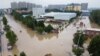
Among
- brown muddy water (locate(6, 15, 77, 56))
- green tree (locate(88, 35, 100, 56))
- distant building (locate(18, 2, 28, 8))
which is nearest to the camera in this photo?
green tree (locate(88, 35, 100, 56))

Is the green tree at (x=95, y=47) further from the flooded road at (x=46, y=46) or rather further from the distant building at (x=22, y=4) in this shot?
the distant building at (x=22, y=4)

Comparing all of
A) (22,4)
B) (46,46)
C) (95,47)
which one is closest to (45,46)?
(46,46)

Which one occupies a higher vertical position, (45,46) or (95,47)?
(95,47)

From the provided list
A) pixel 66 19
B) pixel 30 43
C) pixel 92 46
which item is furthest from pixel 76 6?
pixel 92 46

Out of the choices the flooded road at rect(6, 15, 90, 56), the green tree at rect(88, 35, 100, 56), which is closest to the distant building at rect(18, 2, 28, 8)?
the flooded road at rect(6, 15, 90, 56)

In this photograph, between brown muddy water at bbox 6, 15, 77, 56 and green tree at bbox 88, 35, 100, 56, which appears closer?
green tree at bbox 88, 35, 100, 56

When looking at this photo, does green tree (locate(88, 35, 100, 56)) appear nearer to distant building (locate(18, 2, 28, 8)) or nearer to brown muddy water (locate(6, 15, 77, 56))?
brown muddy water (locate(6, 15, 77, 56))

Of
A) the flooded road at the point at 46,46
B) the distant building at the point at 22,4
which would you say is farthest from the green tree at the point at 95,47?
the distant building at the point at 22,4

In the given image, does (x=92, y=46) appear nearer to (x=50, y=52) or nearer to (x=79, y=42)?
(x=79, y=42)

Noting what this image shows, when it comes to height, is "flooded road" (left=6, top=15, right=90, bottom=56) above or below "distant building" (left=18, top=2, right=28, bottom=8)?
below

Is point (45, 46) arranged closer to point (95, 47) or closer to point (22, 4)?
point (95, 47)

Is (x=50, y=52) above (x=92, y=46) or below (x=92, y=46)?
below
